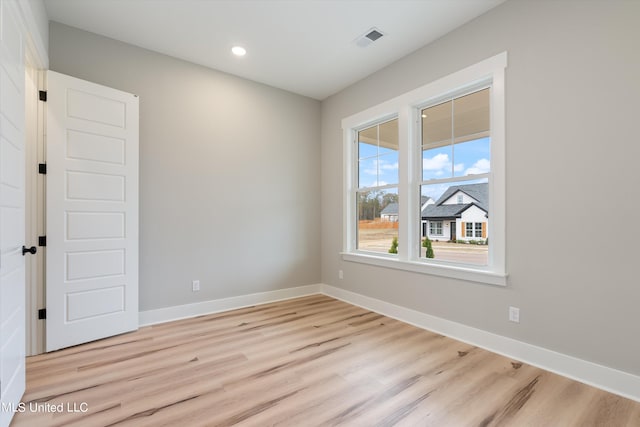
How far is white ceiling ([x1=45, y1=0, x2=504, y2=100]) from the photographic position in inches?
104

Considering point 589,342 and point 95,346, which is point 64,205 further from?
point 589,342

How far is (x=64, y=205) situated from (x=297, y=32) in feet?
8.76

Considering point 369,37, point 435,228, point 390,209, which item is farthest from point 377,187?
point 369,37

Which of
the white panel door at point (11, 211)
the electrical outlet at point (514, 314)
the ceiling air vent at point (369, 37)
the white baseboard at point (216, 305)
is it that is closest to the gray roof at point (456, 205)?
the electrical outlet at point (514, 314)

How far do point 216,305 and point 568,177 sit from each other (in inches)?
146

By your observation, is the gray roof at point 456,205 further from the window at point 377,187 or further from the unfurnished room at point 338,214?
the window at point 377,187

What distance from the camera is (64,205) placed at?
2672 mm

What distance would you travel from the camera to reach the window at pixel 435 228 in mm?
3271

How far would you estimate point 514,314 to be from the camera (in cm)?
254

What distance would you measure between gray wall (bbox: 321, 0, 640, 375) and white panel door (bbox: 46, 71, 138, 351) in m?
3.26

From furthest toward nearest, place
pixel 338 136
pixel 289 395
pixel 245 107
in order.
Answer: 1. pixel 338 136
2. pixel 245 107
3. pixel 289 395

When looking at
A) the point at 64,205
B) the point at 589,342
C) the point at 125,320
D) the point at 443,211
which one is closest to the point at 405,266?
the point at 443,211

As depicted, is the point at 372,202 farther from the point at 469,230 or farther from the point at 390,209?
the point at 469,230

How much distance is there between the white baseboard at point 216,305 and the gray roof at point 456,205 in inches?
84.3
